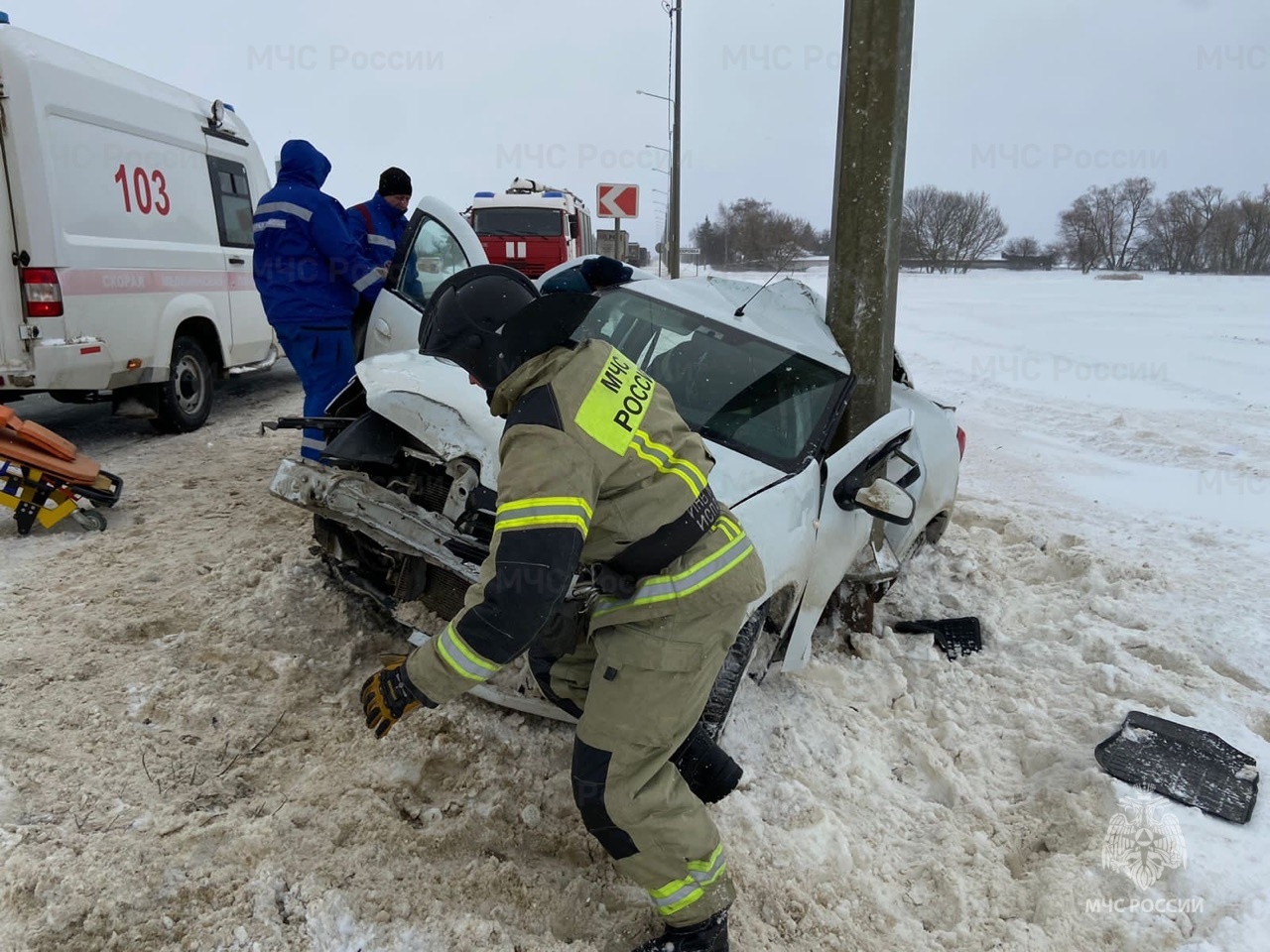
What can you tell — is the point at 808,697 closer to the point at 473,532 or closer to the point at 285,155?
the point at 473,532

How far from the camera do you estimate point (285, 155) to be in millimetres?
4645

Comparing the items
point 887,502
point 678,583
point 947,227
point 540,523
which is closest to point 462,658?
point 540,523

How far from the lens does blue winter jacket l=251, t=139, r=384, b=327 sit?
179 inches

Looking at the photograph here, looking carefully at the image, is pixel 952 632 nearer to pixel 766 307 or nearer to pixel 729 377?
pixel 729 377

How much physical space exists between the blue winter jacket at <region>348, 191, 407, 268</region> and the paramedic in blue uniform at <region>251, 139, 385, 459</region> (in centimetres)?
27

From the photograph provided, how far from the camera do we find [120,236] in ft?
17.8

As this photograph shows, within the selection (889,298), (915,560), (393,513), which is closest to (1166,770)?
(915,560)

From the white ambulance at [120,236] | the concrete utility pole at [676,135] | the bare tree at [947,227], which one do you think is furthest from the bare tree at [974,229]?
the white ambulance at [120,236]

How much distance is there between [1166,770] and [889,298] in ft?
7.10

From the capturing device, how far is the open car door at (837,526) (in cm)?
293

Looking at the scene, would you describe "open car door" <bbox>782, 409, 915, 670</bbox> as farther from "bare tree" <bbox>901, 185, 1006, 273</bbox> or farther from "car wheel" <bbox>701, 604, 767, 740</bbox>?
"bare tree" <bbox>901, 185, 1006, 273</bbox>

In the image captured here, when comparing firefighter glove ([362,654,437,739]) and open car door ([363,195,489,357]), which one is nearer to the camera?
firefighter glove ([362,654,437,739])

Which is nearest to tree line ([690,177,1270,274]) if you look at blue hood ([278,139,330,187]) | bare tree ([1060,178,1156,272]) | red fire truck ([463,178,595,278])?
bare tree ([1060,178,1156,272])

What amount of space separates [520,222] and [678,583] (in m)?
13.7
